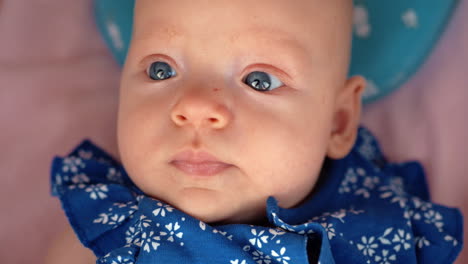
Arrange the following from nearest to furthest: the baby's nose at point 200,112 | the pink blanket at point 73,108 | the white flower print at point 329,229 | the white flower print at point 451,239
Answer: the baby's nose at point 200,112 → the white flower print at point 329,229 → the white flower print at point 451,239 → the pink blanket at point 73,108

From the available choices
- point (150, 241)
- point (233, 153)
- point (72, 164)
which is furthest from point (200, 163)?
point (72, 164)

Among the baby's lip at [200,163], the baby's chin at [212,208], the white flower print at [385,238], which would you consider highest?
the baby's lip at [200,163]

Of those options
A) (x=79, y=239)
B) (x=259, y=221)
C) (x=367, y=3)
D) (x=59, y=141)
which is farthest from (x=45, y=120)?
(x=367, y=3)

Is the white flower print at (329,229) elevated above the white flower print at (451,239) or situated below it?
above

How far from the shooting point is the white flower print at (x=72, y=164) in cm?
136

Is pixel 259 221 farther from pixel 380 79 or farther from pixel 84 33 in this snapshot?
pixel 84 33

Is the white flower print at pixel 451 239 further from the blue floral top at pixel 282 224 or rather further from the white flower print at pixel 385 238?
the white flower print at pixel 385 238

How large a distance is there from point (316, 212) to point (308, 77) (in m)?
0.29

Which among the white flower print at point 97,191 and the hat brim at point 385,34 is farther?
the hat brim at point 385,34

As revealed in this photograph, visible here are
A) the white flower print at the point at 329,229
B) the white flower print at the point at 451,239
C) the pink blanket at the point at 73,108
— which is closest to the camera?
the white flower print at the point at 329,229

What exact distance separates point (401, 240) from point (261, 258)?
12.9 inches

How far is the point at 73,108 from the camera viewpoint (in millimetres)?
1661

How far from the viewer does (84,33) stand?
1.76 meters

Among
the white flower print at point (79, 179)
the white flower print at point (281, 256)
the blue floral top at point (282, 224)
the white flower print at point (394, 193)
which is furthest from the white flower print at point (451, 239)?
the white flower print at point (79, 179)
